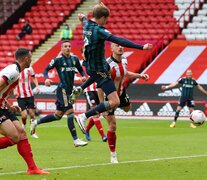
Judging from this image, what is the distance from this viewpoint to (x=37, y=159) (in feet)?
46.2

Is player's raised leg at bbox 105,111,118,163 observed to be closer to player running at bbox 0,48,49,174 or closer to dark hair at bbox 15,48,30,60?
player running at bbox 0,48,49,174

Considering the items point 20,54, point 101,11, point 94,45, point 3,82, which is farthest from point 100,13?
point 3,82

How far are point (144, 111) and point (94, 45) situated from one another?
58.7ft

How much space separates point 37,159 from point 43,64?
24.6 metres

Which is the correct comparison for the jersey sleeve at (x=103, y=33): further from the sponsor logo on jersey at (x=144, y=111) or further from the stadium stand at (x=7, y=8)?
the stadium stand at (x=7, y=8)

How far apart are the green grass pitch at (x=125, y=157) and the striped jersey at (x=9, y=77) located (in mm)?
1190

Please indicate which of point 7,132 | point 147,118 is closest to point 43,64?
point 147,118

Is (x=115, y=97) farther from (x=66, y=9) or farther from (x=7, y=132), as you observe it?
(x=66, y=9)

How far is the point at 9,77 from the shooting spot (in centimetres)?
1100

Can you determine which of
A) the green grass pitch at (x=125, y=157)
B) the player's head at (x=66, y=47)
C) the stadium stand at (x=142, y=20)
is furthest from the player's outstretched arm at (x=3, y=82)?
the stadium stand at (x=142, y=20)

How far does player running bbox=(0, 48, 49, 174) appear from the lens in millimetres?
11047

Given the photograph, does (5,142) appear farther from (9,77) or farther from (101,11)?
(101,11)

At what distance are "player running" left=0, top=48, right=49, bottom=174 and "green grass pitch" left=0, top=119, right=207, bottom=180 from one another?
0.39 m

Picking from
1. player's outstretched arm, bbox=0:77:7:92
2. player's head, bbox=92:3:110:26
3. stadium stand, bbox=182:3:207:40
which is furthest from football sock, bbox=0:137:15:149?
stadium stand, bbox=182:3:207:40
